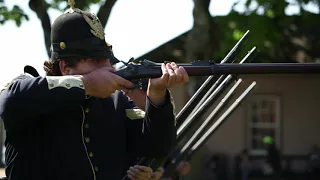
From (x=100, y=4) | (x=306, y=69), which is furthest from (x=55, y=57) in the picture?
(x=100, y=4)

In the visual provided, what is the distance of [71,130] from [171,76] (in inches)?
23.3

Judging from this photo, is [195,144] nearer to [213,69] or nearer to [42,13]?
[42,13]

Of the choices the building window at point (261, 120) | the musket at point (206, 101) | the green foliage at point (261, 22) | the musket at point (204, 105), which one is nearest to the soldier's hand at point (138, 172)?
the musket at point (204, 105)

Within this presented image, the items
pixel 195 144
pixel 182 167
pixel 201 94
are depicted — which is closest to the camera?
pixel 201 94

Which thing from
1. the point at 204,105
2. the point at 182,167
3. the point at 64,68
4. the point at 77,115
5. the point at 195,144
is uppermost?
the point at 64,68

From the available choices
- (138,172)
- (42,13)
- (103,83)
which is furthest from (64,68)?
(42,13)

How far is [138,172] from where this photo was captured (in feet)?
16.8

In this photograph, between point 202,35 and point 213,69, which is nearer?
point 213,69

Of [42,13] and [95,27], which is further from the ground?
[42,13]

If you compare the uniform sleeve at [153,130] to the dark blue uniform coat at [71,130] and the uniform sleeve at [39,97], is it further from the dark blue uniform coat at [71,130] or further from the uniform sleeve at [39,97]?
the uniform sleeve at [39,97]

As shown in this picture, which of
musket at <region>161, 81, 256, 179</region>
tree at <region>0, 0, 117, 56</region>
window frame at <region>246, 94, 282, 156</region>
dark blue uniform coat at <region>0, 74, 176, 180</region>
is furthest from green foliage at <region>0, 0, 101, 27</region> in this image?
window frame at <region>246, 94, 282, 156</region>

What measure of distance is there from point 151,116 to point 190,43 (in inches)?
347

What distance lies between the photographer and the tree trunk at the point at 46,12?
389 inches

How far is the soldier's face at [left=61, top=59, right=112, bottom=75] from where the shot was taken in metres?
3.48
